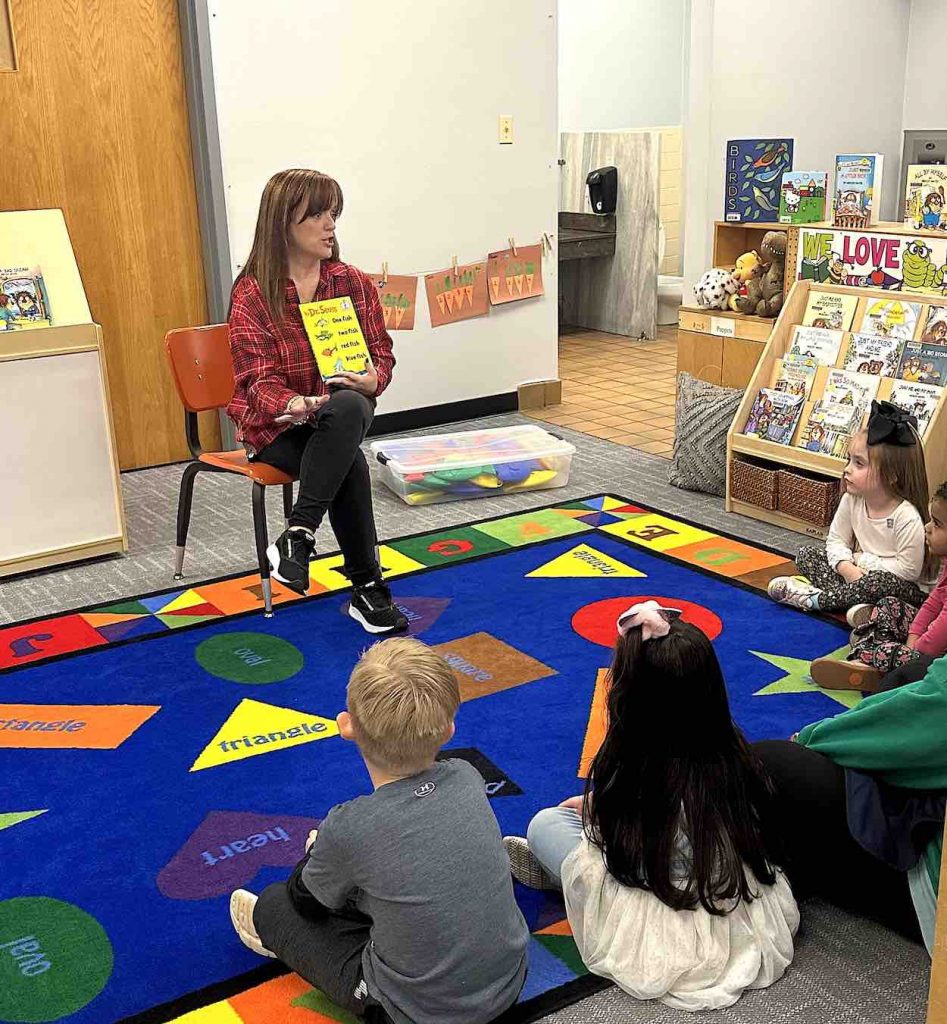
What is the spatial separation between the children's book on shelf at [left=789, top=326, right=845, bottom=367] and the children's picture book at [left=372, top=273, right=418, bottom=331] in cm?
178

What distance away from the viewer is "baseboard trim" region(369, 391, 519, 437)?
529 cm

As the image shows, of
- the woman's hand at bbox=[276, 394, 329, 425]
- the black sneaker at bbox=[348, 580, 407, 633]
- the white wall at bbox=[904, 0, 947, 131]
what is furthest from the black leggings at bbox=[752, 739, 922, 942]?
the white wall at bbox=[904, 0, 947, 131]

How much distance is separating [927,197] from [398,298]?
2201mm

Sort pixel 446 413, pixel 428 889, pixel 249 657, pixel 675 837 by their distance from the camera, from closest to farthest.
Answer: pixel 428 889 < pixel 675 837 < pixel 249 657 < pixel 446 413

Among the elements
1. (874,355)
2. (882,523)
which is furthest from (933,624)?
(874,355)

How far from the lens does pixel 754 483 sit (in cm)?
408

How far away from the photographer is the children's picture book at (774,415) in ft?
12.9

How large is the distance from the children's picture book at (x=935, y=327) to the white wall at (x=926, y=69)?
10.9ft

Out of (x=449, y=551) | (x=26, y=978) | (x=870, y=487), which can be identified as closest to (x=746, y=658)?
(x=870, y=487)

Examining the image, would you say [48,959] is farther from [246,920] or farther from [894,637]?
[894,637]

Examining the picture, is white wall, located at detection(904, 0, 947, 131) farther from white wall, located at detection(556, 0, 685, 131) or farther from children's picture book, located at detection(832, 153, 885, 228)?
children's picture book, located at detection(832, 153, 885, 228)

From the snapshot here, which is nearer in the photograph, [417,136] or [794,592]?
[794,592]

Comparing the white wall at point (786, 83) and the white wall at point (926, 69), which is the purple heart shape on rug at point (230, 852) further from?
the white wall at point (926, 69)

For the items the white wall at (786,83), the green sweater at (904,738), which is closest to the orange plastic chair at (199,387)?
the green sweater at (904,738)
